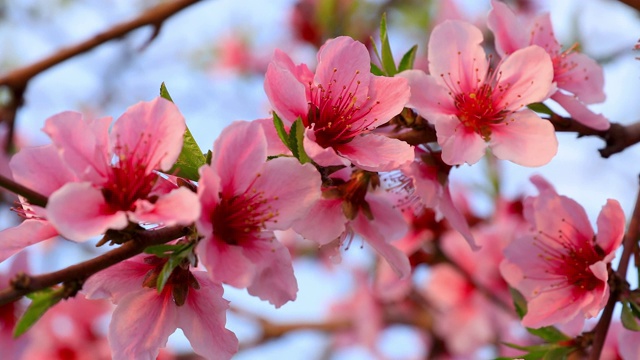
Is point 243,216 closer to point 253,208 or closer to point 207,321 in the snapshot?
point 253,208

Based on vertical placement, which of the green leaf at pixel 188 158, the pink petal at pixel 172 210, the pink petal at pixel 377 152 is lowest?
the pink petal at pixel 377 152

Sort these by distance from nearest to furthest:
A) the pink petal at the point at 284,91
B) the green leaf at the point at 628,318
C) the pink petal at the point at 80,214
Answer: the pink petal at the point at 80,214 < the pink petal at the point at 284,91 < the green leaf at the point at 628,318

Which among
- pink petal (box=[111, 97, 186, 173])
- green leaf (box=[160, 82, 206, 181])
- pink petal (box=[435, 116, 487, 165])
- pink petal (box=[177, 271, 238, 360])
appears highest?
pink petal (box=[111, 97, 186, 173])

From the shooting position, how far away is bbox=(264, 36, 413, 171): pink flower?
3.74 ft

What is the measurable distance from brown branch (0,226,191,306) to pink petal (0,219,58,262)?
94 millimetres

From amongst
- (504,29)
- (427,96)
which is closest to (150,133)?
(427,96)

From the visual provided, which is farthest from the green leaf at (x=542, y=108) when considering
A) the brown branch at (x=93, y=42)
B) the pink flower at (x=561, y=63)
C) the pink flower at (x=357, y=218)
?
the brown branch at (x=93, y=42)

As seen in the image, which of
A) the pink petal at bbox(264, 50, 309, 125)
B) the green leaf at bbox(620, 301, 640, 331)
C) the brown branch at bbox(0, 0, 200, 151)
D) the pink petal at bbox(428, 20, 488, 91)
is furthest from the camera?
the brown branch at bbox(0, 0, 200, 151)

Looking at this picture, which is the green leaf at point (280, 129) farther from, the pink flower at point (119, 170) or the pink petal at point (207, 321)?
the pink petal at point (207, 321)

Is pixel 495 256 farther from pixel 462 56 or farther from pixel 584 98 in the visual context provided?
pixel 462 56

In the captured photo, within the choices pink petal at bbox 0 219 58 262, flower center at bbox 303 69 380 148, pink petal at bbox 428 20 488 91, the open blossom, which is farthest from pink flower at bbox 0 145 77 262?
the open blossom

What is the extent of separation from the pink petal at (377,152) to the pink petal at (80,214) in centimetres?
38

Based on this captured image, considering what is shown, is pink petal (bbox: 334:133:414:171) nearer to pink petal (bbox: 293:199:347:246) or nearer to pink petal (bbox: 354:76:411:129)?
pink petal (bbox: 354:76:411:129)

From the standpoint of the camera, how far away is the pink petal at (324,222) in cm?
126
